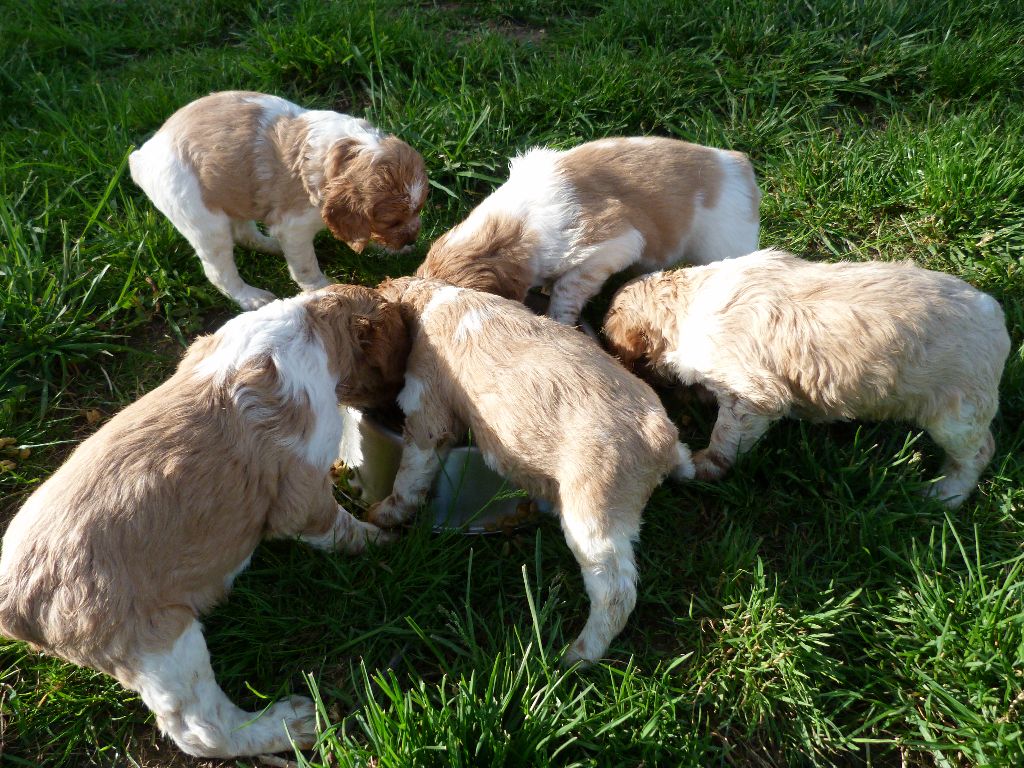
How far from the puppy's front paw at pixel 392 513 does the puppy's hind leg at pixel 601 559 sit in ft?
2.45

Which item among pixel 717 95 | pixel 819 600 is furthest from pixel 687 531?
pixel 717 95

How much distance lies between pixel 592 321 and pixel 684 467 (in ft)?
4.10

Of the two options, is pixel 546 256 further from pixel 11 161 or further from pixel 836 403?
pixel 11 161

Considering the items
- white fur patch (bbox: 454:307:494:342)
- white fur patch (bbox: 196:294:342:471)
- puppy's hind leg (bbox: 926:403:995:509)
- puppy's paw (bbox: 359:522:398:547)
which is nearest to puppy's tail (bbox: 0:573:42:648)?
white fur patch (bbox: 196:294:342:471)

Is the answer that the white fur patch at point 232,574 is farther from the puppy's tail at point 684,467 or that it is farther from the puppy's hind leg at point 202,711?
the puppy's tail at point 684,467

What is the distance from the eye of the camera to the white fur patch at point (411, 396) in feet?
10.5

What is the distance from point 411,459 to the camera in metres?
3.25

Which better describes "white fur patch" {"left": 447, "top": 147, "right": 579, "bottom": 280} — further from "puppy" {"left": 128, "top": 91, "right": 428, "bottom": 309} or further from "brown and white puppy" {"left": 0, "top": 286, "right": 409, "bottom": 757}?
"brown and white puppy" {"left": 0, "top": 286, "right": 409, "bottom": 757}

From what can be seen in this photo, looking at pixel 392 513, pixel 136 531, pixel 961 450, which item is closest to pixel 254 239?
pixel 392 513

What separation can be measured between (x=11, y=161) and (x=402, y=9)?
284 centimetres

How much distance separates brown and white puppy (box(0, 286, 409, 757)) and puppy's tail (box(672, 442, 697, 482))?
4.09 feet

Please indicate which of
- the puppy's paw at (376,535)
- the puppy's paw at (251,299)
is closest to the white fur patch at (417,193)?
the puppy's paw at (251,299)

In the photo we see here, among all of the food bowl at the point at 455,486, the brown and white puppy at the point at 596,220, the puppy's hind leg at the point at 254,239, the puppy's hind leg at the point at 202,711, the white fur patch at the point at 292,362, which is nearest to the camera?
the puppy's hind leg at the point at 202,711

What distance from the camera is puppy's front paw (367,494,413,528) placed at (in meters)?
3.31
